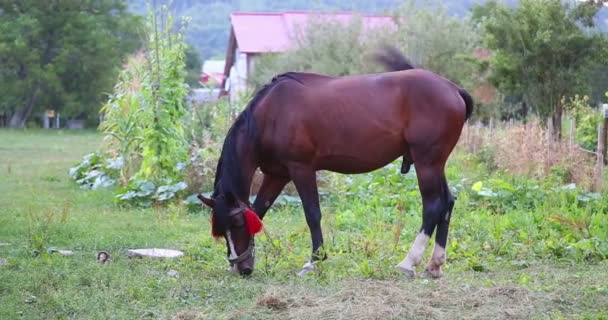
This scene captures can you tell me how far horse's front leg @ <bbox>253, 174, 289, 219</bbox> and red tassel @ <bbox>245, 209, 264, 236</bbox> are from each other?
0.48 m

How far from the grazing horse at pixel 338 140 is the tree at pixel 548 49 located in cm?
1266

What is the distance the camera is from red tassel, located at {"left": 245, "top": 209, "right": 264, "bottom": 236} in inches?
275

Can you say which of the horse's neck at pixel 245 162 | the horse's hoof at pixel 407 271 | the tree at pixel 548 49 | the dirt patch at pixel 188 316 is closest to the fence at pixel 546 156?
the tree at pixel 548 49

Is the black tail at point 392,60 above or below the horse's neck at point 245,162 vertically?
above

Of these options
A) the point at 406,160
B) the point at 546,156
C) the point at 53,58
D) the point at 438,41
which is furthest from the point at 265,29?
the point at 406,160

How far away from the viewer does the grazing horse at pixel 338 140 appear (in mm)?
7066

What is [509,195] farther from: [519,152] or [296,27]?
[296,27]

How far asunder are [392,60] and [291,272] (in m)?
2.12

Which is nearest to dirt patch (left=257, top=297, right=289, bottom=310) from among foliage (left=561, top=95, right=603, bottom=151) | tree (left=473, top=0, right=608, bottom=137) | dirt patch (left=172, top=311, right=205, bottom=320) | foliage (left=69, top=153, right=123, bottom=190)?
dirt patch (left=172, top=311, right=205, bottom=320)

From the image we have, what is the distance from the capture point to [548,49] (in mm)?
19875

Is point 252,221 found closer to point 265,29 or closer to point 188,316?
point 188,316

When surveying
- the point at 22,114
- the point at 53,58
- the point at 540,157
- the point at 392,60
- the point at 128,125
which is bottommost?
the point at 22,114

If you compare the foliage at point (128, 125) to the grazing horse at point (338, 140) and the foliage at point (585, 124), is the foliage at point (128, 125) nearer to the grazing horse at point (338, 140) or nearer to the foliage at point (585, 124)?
the grazing horse at point (338, 140)

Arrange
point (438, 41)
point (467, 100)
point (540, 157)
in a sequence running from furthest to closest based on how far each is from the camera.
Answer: point (438, 41)
point (540, 157)
point (467, 100)
